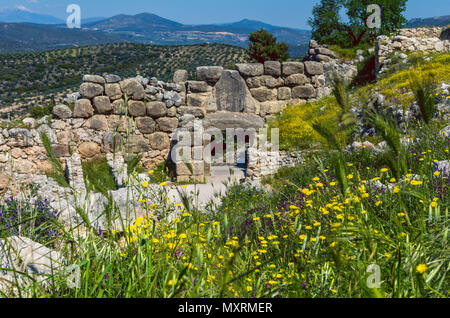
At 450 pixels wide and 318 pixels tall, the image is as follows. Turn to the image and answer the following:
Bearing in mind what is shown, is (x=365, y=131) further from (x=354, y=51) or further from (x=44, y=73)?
(x=44, y=73)

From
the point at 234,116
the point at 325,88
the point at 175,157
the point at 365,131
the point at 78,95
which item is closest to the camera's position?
the point at 365,131

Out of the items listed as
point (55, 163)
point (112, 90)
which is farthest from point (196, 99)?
point (55, 163)

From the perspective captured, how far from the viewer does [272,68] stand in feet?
41.7

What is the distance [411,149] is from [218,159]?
23.9 ft

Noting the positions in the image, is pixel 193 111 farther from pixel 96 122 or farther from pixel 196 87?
pixel 96 122

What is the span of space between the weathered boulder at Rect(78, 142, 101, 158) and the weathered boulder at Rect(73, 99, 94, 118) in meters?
0.77

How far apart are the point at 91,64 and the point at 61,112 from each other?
40335 millimetres

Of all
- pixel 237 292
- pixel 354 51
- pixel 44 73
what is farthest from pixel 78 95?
pixel 44 73

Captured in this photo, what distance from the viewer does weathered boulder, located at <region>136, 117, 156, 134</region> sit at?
10641mm

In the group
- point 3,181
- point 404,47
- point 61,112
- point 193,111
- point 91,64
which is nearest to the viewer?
point 3,181

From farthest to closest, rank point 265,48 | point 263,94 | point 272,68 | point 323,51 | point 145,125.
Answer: point 265,48 < point 323,51 < point 263,94 < point 272,68 < point 145,125

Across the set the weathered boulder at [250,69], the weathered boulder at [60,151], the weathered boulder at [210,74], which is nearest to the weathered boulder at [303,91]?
the weathered boulder at [250,69]

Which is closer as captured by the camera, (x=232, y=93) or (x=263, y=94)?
(x=232, y=93)

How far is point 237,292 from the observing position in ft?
6.59
